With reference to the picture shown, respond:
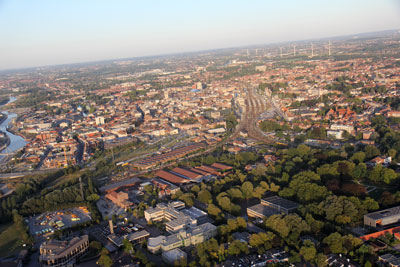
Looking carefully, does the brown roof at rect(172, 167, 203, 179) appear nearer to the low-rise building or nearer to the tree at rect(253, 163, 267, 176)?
the tree at rect(253, 163, 267, 176)

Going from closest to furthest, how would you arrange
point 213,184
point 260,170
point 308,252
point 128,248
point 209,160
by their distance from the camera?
1. point 308,252
2. point 128,248
3. point 213,184
4. point 260,170
5. point 209,160

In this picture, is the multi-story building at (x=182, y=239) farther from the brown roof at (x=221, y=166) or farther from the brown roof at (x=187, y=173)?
the brown roof at (x=221, y=166)

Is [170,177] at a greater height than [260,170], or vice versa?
[260,170]

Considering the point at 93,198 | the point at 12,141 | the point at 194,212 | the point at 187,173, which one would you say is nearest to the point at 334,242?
the point at 194,212

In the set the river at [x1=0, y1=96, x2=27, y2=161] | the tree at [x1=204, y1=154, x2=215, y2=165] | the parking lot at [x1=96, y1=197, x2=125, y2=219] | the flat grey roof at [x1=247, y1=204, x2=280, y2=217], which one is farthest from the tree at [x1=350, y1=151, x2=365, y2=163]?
the river at [x1=0, y1=96, x2=27, y2=161]

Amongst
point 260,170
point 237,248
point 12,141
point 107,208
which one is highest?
point 260,170

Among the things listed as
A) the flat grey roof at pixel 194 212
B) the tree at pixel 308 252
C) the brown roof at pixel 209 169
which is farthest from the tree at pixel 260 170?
the tree at pixel 308 252

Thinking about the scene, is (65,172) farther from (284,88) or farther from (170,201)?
(284,88)

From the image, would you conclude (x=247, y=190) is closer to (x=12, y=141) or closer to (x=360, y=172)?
(x=360, y=172)
